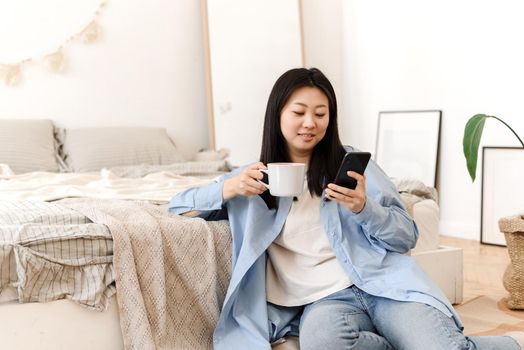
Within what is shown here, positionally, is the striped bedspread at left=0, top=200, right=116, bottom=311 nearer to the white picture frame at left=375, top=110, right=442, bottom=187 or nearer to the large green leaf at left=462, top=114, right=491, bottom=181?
the large green leaf at left=462, top=114, right=491, bottom=181

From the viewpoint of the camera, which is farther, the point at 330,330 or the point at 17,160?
the point at 17,160

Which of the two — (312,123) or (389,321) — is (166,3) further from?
(389,321)

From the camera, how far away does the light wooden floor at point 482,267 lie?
2.76 m

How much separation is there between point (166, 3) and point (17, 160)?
1535 mm

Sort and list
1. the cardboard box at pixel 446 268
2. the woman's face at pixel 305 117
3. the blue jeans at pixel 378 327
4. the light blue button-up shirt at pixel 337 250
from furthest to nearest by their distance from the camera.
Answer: the cardboard box at pixel 446 268 → the woman's face at pixel 305 117 → the light blue button-up shirt at pixel 337 250 → the blue jeans at pixel 378 327

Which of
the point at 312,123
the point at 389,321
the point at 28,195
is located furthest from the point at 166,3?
the point at 389,321

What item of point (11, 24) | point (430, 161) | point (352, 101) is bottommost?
point (430, 161)

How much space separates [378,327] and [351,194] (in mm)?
324

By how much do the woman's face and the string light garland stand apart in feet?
8.05

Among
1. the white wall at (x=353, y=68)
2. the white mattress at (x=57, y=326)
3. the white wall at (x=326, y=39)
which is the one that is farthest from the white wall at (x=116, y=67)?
the white mattress at (x=57, y=326)

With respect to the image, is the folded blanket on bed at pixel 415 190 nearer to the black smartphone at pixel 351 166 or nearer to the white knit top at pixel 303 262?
the white knit top at pixel 303 262

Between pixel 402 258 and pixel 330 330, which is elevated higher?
pixel 402 258

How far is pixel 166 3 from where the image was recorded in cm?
417

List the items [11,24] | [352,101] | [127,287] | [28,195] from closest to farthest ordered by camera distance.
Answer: [127,287] < [28,195] < [11,24] < [352,101]
